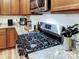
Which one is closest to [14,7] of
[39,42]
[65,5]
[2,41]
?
[2,41]

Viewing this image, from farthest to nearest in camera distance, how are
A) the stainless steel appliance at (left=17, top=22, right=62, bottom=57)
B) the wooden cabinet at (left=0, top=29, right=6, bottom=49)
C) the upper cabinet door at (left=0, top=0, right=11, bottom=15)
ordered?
1. the upper cabinet door at (left=0, top=0, right=11, bottom=15)
2. the wooden cabinet at (left=0, top=29, right=6, bottom=49)
3. the stainless steel appliance at (left=17, top=22, right=62, bottom=57)

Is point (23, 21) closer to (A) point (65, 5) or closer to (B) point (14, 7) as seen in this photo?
(B) point (14, 7)

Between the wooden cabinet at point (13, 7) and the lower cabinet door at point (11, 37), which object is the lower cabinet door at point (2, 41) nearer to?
the lower cabinet door at point (11, 37)

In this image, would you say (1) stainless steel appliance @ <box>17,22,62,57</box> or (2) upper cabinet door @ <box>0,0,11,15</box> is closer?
(1) stainless steel appliance @ <box>17,22,62,57</box>

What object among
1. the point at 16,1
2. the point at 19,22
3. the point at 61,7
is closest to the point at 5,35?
the point at 19,22

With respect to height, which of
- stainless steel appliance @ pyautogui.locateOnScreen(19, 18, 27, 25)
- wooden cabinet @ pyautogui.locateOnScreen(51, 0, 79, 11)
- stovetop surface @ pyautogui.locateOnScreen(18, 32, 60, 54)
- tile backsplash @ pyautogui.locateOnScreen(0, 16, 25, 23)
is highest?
wooden cabinet @ pyautogui.locateOnScreen(51, 0, 79, 11)

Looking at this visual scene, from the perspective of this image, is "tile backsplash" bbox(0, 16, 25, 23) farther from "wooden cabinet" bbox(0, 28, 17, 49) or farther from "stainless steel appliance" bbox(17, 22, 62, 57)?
"stainless steel appliance" bbox(17, 22, 62, 57)

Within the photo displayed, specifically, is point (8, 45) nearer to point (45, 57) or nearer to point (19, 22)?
point (19, 22)

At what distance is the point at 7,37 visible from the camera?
4.47 meters

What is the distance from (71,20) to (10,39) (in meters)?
3.27

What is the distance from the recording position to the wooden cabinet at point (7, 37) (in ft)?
14.4

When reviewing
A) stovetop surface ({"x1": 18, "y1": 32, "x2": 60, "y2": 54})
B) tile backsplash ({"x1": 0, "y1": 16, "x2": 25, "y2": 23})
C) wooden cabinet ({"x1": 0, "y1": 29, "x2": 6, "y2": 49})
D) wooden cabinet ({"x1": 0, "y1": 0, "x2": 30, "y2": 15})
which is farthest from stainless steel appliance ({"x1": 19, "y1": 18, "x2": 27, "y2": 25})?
stovetop surface ({"x1": 18, "y1": 32, "x2": 60, "y2": 54})

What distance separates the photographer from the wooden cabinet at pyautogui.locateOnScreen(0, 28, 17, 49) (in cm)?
438

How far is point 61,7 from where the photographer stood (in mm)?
1117
